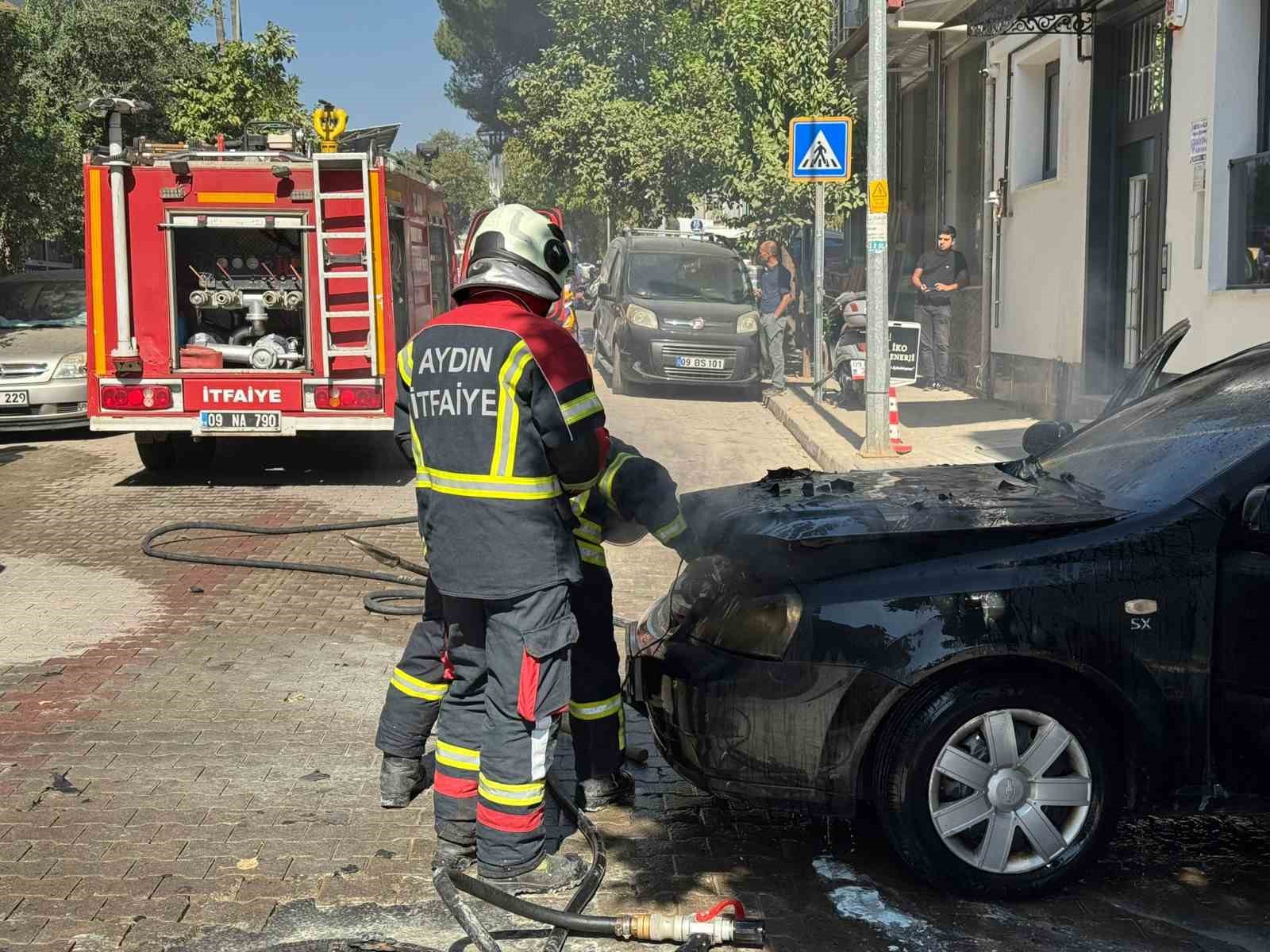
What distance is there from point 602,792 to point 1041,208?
40.4ft

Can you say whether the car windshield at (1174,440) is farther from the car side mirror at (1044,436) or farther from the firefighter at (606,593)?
the firefighter at (606,593)

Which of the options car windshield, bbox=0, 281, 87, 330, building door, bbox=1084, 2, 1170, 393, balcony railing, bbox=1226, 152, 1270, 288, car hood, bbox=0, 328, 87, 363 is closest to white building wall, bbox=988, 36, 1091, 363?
building door, bbox=1084, 2, 1170, 393

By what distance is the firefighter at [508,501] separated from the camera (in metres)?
4.20

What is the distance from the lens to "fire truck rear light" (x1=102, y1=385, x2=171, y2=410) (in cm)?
1149

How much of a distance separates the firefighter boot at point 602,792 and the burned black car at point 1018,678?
78 cm

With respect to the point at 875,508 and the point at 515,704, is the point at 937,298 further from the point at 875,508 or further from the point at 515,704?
the point at 515,704

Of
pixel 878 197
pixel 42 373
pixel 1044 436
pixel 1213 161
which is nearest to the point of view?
pixel 1044 436

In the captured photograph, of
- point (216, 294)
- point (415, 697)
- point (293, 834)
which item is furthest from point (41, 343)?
point (293, 834)

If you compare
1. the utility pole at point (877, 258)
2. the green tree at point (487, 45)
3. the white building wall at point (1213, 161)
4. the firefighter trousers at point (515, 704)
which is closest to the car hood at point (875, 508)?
the firefighter trousers at point (515, 704)

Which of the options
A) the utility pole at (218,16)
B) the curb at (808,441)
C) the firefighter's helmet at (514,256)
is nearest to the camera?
the firefighter's helmet at (514,256)

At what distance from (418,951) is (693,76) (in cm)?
2535

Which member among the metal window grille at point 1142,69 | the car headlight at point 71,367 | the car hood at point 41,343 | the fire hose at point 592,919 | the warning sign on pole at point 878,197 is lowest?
the fire hose at point 592,919

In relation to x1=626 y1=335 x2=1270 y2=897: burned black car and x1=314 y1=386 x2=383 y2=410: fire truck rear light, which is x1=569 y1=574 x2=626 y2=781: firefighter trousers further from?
x1=314 y1=386 x2=383 y2=410: fire truck rear light

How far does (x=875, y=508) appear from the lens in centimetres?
461
